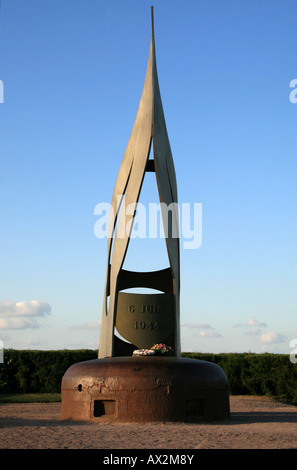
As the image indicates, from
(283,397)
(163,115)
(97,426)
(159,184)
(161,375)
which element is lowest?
(283,397)

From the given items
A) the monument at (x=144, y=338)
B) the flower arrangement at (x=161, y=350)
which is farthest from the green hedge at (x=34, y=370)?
the flower arrangement at (x=161, y=350)

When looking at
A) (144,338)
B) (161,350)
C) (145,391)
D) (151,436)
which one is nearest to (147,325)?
(144,338)

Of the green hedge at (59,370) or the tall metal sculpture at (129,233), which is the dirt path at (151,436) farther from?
the green hedge at (59,370)

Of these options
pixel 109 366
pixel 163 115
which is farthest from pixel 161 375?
pixel 163 115

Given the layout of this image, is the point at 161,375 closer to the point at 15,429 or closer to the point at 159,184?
the point at 15,429

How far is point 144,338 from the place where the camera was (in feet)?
42.1

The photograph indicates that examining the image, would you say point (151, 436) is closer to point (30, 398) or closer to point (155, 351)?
point (155, 351)

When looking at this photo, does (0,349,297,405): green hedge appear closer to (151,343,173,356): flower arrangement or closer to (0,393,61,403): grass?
(0,393,61,403): grass

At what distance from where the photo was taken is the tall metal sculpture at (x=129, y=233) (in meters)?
12.3

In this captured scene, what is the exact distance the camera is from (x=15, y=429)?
28.4ft

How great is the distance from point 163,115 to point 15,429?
27.0ft

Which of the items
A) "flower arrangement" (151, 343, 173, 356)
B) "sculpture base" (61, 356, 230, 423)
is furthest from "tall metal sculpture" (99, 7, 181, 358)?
"sculpture base" (61, 356, 230, 423)
